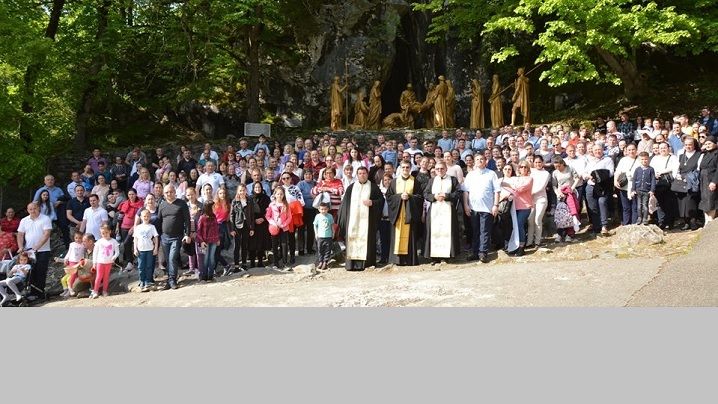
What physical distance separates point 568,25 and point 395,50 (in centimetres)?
895

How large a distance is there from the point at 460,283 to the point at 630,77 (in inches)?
617

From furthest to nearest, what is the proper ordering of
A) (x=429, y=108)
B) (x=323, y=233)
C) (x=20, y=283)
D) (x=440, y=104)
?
(x=429, y=108), (x=440, y=104), (x=323, y=233), (x=20, y=283)

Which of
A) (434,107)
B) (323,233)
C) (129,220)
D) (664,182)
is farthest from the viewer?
(434,107)

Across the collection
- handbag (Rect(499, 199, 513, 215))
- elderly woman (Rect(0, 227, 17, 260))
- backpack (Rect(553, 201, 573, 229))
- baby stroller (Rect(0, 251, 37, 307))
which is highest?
handbag (Rect(499, 199, 513, 215))

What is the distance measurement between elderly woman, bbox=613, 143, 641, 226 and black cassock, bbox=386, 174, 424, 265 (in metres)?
3.48

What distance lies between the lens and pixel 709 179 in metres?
9.16

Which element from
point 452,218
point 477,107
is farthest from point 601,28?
point 452,218

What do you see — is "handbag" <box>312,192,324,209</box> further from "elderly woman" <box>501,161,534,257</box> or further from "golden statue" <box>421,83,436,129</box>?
"golden statue" <box>421,83,436,129</box>

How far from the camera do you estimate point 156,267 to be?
34.8 feet

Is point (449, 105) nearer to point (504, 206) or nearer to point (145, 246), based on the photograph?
point (504, 206)

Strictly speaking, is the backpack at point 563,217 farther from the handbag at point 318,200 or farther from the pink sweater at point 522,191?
the handbag at point 318,200

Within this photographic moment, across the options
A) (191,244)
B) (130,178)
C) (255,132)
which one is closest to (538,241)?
(191,244)

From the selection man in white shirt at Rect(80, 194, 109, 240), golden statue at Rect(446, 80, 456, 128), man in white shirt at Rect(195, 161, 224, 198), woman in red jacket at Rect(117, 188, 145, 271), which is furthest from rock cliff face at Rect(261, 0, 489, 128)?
man in white shirt at Rect(80, 194, 109, 240)

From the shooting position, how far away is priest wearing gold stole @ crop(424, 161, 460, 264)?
31.3ft
